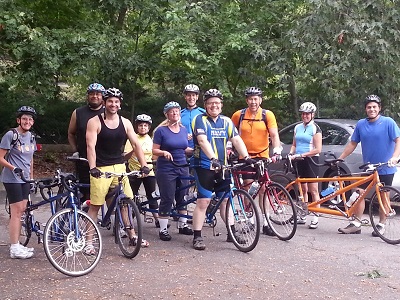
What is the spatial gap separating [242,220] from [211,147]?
91 cm

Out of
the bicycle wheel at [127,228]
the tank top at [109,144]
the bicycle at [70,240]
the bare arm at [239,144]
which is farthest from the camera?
the bare arm at [239,144]

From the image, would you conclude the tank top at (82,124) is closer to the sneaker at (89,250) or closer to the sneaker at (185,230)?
the sneaker at (89,250)

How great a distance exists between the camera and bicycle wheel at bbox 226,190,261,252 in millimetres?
6215

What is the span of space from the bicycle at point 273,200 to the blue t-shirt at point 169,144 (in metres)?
0.75

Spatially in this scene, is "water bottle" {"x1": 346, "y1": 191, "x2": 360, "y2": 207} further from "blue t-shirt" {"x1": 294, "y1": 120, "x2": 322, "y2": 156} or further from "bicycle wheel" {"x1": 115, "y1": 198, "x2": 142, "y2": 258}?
"bicycle wheel" {"x1": 115, "y1": 198, "x2": 142, "y2": 258}

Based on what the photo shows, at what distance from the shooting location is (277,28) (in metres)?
12.6

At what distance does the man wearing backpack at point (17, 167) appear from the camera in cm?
589

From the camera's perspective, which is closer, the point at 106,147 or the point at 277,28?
the point at 106,147

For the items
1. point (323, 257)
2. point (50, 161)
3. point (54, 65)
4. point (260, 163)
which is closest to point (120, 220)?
point (260, 163)

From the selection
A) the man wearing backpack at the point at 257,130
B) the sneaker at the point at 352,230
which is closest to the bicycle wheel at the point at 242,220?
the man wearing backpack at the point at 257,130

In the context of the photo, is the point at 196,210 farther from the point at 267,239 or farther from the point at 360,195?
the point at 360,195

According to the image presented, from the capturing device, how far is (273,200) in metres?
7.04

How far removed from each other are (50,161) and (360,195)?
1020 centimetres

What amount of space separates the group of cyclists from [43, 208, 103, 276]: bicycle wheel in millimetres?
109
